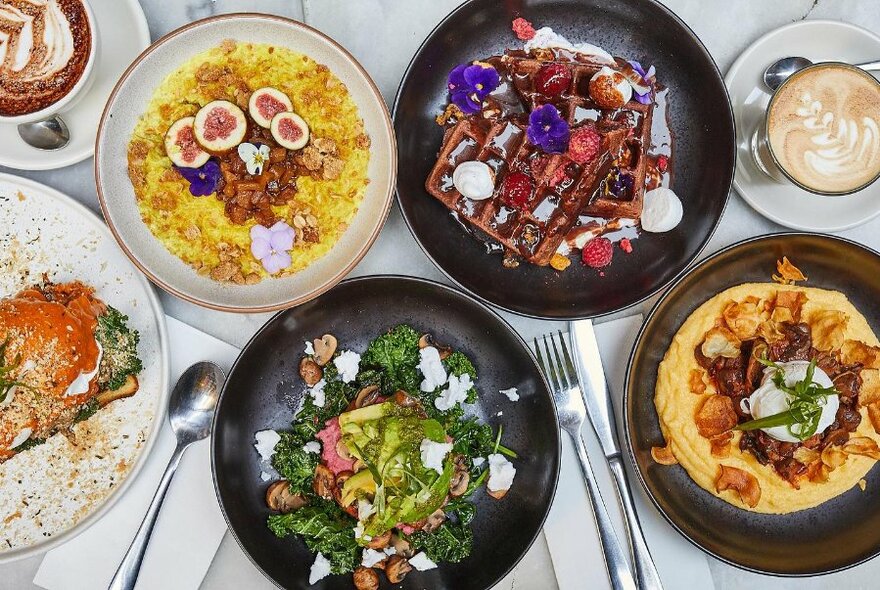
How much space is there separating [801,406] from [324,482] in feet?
5.43

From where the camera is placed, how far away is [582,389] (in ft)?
8.47

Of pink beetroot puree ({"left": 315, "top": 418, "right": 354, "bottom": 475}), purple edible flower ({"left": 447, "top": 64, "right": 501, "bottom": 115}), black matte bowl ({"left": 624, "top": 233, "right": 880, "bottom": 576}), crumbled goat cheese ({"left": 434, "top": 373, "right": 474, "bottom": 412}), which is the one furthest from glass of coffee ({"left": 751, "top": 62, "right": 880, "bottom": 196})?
pink beetroot puree ({"left": 315, "top": 418, "right": 354, "bottom": 475})

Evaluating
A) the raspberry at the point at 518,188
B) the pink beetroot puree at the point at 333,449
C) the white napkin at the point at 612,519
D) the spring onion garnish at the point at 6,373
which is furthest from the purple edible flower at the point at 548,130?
the spring onion garnish at the point at 6,373

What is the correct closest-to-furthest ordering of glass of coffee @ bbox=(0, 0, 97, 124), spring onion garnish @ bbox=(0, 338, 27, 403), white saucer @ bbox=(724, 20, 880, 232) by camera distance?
spring onion garnish @ bbox=(0, 338, 27, 403)
glass of coffee @ bbox=(0, 0, 97, 124)
white saucer @ bbox=(724, 20, 880, 232)

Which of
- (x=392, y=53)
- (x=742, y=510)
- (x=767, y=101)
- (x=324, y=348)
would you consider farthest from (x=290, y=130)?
(x=742, y=510)

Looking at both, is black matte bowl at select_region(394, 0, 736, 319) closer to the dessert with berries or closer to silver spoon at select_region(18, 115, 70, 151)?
the dessert with berries

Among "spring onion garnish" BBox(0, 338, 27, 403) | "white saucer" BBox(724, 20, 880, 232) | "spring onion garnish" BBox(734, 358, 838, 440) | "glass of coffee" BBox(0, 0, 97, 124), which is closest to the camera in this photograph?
"spring onion garnish" BBox(0, 338, 27, 403)

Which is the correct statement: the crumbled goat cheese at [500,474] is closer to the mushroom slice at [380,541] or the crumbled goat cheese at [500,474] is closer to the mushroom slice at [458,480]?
the mushroom slice at [458,480]

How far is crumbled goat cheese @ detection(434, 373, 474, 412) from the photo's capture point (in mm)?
2555

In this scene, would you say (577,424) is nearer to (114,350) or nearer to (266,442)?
(266,442)

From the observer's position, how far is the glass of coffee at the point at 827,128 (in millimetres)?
2453

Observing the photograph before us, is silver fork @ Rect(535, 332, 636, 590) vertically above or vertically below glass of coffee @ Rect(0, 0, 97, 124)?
below

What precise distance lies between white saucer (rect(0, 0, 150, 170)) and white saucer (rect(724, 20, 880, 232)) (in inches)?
86.2

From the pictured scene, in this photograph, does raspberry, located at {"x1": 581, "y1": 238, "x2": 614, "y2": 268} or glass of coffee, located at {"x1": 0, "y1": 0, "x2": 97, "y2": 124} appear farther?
raspberry, located at {"x1": 581, "y1": 238, "x2": 614, "y2": 268}
